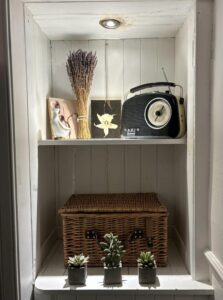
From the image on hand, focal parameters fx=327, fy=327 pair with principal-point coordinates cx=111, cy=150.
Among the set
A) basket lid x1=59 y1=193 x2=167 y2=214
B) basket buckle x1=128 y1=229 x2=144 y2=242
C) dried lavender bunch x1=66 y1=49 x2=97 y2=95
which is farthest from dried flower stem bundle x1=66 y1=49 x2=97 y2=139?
basket buckle x1=128 y1=229 x2=144 y2=242

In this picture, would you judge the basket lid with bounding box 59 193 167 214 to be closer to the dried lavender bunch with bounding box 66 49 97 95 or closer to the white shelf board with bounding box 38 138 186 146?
the white shelf board with bounding box 38 138 186 146

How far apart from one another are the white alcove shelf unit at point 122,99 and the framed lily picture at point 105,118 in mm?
48

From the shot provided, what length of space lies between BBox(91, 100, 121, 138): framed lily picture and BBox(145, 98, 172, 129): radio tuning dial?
9.9 inches

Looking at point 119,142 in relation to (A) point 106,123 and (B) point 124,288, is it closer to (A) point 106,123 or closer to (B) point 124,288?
(A) point 106,123

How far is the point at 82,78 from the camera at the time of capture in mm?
1401

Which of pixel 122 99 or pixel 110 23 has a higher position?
pixel 110 23

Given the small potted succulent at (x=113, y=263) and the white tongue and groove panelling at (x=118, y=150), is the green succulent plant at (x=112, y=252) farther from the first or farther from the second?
the white tongue and groove panelling at (x=118, y=150)

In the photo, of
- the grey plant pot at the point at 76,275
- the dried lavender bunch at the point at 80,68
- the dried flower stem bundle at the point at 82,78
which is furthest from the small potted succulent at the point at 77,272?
the dried lavender bunch at the point at 80,68

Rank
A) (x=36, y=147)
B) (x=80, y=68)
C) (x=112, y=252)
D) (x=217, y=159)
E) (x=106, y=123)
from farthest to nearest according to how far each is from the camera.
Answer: (x=106, y=123), (x=80, y=68), (x=36, y=147), (x=112, y=252), (x=217, y=159)

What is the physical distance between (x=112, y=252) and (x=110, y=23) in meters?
0.86

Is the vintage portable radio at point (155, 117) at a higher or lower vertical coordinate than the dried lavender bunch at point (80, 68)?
lower

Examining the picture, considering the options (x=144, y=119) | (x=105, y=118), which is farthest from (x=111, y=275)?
(x=105, y=118)

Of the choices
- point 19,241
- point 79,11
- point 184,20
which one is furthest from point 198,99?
point 19,241

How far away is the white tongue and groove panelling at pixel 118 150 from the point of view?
1541 mm
